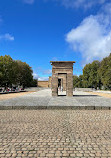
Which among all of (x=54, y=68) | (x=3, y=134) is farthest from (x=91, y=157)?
(x=54, y=68)

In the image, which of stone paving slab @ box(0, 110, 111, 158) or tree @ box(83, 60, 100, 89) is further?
tree @ box(83, 60, 100, 89)

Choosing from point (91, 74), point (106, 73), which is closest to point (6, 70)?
point (106, 73)

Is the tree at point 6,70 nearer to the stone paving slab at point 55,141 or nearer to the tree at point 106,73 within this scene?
the tree at point 106,73

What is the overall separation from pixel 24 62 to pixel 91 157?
5287 centimetres

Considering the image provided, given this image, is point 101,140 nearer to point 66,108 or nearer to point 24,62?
point 66,108

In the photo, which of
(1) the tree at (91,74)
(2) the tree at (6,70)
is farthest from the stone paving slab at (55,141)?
(1) the tree at (91,74)

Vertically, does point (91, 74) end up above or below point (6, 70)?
above

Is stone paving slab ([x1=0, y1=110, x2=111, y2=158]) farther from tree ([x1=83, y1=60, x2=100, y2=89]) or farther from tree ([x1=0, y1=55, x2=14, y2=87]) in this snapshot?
tree ([x1=83, y1=60, x2=100, y2=89])

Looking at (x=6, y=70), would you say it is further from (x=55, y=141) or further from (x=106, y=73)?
(x=55, y=141)

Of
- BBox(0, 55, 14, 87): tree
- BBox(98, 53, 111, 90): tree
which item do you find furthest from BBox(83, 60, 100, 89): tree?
BBox(0, 55, 14, 87): tree

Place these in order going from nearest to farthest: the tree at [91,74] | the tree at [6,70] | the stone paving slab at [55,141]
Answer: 1. the stone paving slab at [55,141]
2. the tree at [6,70]
3. the tree at [91,74]

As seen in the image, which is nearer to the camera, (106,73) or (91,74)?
(106,73)

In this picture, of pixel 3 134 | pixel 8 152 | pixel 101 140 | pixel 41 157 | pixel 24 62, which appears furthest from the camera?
pixel 24 62

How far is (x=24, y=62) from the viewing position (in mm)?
53281
